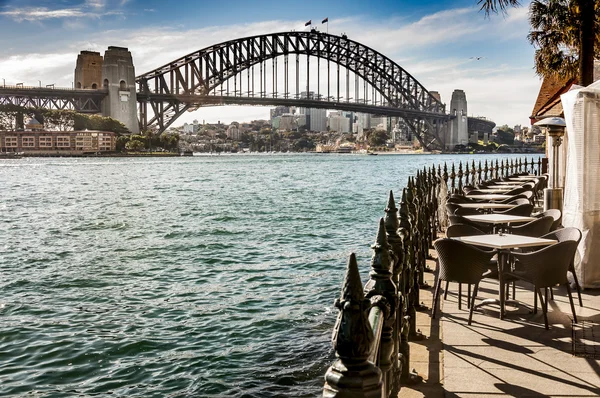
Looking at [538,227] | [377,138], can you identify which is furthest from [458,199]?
[377,138]

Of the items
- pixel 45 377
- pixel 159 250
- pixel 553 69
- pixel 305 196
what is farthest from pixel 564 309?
pixel 305 196

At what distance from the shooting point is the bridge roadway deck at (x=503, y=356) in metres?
3.46

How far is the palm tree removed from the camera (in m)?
11.5

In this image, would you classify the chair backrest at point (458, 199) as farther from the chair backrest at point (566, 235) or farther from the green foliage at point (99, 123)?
the green foliage at point (99, 123)

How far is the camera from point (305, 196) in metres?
30.1

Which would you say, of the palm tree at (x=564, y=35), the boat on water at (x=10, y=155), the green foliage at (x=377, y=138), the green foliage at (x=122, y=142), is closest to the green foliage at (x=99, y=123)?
the green foliage at (x=122, y=142)

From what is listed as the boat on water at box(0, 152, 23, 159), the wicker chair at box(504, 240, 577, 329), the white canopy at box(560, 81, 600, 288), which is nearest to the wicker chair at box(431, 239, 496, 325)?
the wicker chair at box(504, 240, 577, 329)

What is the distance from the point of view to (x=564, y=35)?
44.4 ft

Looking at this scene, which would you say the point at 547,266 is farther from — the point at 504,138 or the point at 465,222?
the point at 504,138

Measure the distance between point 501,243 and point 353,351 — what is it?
12.5ft

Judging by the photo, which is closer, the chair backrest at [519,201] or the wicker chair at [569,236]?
the wicker chair at [569,236]

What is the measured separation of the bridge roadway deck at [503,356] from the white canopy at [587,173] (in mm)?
300

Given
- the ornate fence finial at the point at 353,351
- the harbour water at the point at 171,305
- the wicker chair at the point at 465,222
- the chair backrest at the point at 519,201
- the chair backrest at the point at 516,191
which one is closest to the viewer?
the ornate fence finial at the point at 353,351

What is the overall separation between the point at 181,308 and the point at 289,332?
177cm
